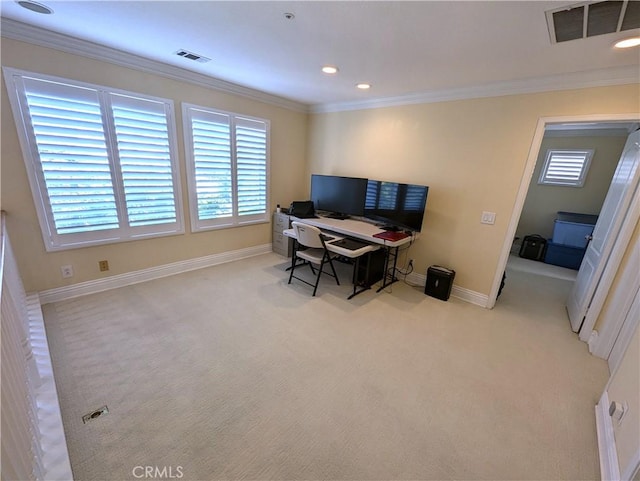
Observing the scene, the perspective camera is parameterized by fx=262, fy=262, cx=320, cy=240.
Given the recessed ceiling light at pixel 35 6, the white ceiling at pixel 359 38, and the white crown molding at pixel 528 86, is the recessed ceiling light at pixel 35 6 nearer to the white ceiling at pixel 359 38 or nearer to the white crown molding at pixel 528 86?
the white ceiling at pixel 359 38

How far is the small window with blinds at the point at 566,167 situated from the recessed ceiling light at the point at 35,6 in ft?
23.8

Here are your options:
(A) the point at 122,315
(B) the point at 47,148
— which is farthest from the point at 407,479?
(B) the point at 47,148

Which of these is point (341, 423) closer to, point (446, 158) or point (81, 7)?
point (446, 158)

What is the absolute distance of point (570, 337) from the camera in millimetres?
2662

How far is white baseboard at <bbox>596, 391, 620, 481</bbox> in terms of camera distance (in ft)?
4.52

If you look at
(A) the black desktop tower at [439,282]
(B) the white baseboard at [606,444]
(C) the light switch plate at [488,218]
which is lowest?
(B) the white baseboard at [606,444]

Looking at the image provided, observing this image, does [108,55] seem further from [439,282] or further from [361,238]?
[439,282]

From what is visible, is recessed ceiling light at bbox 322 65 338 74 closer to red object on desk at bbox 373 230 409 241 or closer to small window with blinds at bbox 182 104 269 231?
small window with blinds at bbox 182 104 269 231

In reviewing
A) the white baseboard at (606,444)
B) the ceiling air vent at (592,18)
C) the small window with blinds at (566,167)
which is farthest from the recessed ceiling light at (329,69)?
the small window with blinds at (566,167)

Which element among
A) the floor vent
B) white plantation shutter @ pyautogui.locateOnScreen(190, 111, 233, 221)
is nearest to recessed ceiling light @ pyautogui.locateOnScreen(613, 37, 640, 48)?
white plantation shutter @ pyautogui.locateOnScreen(190, 111, 233, 221)

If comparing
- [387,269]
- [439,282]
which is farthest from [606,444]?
[387,269]

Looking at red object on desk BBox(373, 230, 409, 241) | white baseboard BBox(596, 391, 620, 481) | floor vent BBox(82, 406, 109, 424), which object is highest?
red object on desk BBox(373, 230, 409, 241)

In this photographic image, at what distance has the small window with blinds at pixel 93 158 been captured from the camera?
2338mm

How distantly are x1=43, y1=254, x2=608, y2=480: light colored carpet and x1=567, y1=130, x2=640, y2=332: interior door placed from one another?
0.95 ft
